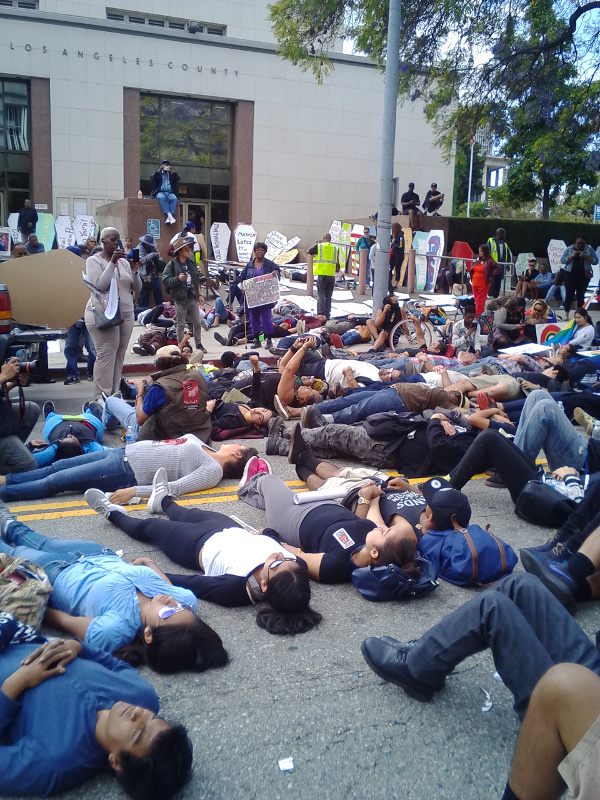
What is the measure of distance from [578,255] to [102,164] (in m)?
18.5

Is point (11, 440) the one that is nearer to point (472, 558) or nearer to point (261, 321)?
point (472, 558)

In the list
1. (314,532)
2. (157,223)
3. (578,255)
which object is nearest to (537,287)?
(578,255)

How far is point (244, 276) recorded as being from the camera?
1369cm

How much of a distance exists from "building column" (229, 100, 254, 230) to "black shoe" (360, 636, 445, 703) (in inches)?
1080

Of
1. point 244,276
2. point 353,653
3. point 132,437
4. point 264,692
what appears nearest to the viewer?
point 264,692

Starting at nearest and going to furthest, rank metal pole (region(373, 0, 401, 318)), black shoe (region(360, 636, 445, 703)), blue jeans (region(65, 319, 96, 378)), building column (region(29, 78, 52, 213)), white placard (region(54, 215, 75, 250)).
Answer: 1. black shoe (region(360, 636, 445, 703))
2. blue jeans (region(65, 319, 96, 378))
3. metal pole (region(373, 0, 401, 318))
4. white placard (region(54, 215, 75, 250))
5. building column (region(29, 78, 52, 213))

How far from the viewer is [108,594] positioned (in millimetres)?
3549

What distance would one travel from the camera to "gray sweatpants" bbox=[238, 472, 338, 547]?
15.5ft

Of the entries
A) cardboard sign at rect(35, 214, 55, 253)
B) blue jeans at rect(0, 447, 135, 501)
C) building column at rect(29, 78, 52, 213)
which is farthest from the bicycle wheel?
building column at rect(29, 78, 52, 213)

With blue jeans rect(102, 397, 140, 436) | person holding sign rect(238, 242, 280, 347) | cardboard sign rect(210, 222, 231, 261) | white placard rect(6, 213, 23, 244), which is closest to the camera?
blue jeans rect(102, 397, 140, 436)

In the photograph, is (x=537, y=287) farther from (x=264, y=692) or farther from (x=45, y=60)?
(x=45, y=60)

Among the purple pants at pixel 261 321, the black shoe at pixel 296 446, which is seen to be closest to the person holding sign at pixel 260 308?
the purple pants at pixel 261 321

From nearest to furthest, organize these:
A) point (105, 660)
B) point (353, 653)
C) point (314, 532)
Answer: point (105, 660) → point (353, 653) → point (314, 532)

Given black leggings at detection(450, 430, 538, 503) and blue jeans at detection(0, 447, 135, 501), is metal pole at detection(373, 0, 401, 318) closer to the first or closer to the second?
black leggings at detection(450, 430, 538, 503)
